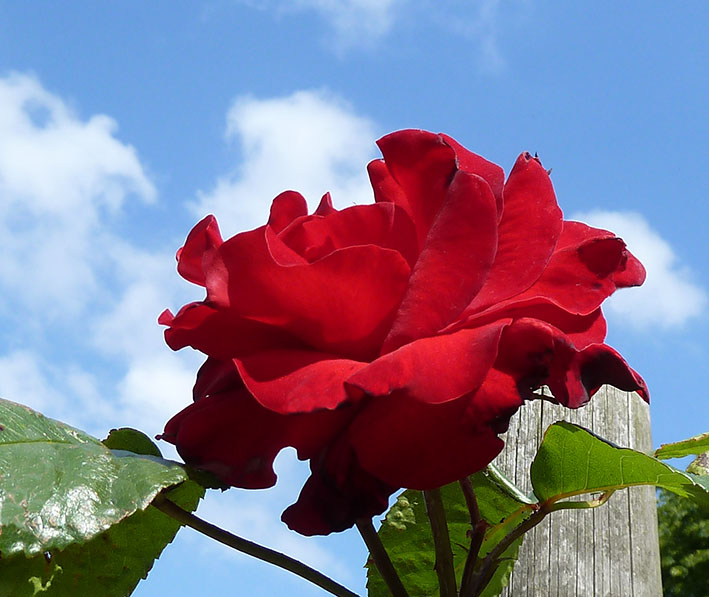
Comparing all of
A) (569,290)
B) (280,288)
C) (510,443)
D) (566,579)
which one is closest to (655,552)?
(566,579)

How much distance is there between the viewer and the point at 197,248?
629 millimetres

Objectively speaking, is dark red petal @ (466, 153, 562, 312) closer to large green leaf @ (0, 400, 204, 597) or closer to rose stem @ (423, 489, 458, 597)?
rose stem @ (423, 489, 458, 597)

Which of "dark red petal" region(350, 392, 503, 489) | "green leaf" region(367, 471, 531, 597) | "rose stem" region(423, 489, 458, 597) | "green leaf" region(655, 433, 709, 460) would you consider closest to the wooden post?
"green leaf" region(367, 471, 531, 597)

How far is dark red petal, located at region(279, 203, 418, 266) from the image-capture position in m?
0.59

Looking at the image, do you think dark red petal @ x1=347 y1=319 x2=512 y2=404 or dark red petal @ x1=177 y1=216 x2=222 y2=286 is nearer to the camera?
dark red petal @ x1=347 y1=319 x2=512 y2=404

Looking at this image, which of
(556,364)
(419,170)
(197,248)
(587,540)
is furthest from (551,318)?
(587,540)

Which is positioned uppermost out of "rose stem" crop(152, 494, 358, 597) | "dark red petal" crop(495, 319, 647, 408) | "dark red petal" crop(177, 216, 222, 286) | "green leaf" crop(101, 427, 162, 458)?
"dark red petal" crop(495, 319, 647, 408)

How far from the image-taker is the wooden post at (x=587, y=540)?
128 cm

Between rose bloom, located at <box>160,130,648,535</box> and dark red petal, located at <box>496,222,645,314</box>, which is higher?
dark red petal, located at <box>496,222,645,314</box>

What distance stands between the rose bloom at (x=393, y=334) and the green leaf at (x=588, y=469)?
0.08m

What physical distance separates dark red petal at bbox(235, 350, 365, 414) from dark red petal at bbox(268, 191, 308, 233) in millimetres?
Result: 125

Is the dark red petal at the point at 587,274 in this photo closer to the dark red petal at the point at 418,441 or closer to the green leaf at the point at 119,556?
the dark red petal at the point at 418,441

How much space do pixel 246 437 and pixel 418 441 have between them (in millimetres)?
121

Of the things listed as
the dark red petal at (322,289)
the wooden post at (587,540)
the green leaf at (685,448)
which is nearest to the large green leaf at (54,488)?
the dark red petal at (322,289)
